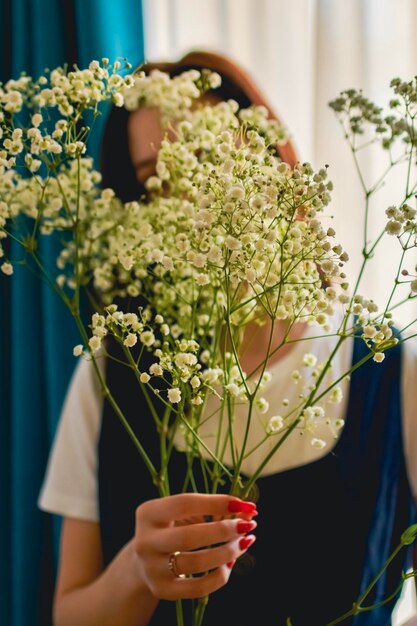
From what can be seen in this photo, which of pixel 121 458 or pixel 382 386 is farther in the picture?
pixel 121 458

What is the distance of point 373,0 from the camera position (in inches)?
49.0

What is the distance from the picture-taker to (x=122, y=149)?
46.6 inches

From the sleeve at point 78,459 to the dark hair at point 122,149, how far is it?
12.4 inches

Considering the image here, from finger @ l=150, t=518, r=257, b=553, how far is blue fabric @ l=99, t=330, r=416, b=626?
1.20 ft

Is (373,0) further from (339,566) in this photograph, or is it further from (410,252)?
(339,566)

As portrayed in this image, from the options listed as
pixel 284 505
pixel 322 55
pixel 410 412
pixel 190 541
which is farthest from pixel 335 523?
pixel 322 55

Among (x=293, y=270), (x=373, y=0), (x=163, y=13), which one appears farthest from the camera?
(x=163, y=13)

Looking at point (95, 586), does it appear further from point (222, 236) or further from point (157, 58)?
point (157, 58)

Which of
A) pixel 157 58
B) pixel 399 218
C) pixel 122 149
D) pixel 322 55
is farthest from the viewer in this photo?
pixel 157 58

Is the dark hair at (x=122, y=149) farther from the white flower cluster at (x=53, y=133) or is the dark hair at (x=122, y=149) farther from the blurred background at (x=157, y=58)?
the white flower cluster at (x=53, y=133)

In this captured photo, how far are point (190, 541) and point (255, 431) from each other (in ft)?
1.22

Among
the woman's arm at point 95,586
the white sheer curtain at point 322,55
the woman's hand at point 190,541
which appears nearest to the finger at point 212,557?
the woman's hand at point 190,541

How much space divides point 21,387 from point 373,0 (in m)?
0.99

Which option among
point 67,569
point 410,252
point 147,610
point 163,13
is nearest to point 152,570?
point 147,610
